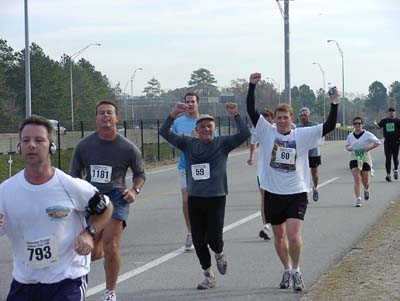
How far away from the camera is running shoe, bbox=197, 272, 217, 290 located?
8.37m

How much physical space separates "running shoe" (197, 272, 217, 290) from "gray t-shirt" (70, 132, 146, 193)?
1.31 m

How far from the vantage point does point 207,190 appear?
8.55 metres

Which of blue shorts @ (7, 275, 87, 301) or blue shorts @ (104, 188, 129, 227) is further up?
blue shorts @ (104, 188, 129, 227)

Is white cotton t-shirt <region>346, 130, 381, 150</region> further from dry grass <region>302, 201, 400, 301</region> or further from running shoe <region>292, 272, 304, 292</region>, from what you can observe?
running shoe <region>292, 272, 304, 292</region>

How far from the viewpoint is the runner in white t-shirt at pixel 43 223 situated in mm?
4719

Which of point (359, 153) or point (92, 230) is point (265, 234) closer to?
point (359, 153)

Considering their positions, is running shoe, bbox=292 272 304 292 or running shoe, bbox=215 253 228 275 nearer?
running shoe, bbox=292 272 304 292

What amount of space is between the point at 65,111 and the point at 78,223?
3028 inches

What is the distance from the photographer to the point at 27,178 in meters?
4.77

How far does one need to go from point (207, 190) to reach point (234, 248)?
269 cm

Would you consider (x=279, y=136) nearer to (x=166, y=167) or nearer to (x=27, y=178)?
(x=27, y=178)

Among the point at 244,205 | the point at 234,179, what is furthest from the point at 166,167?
the point at 244,205

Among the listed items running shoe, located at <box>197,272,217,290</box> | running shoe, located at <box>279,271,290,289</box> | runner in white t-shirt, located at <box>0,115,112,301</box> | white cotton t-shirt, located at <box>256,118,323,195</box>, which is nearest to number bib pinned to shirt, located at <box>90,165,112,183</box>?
running shoe, located at <box>197,272,217,290</box>

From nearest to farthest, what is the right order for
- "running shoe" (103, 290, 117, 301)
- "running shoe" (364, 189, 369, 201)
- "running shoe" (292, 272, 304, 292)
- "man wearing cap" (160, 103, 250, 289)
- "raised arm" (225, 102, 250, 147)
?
"running shoe" (103, 290, 117, 301) → "running shoe" (292, 272, 304, 292) → "man wearing cap" (160, 103, 250, 289) → "raised arm" (225, 102, 250, 147) → "running shoe" (364, 189, 369, 201)
